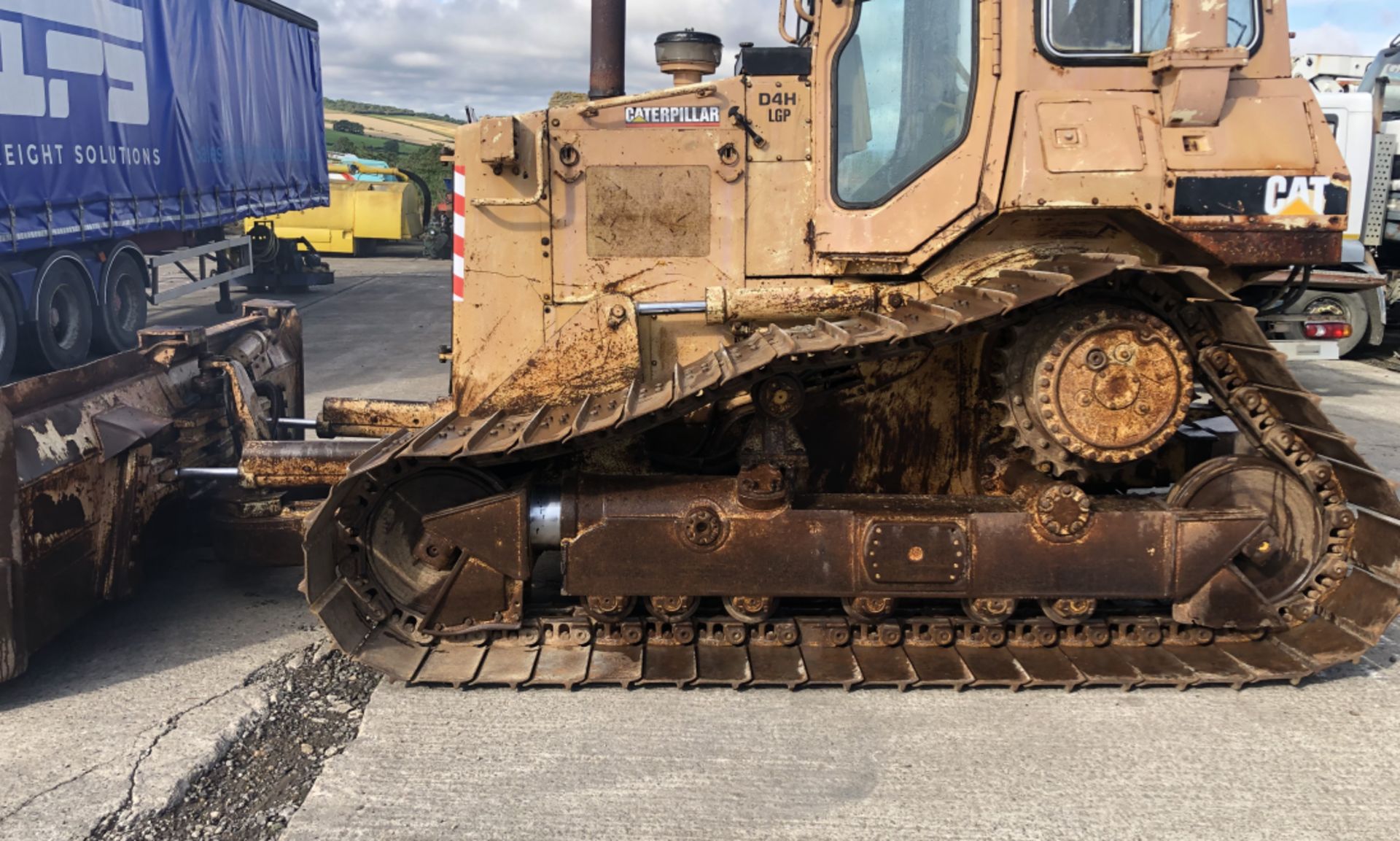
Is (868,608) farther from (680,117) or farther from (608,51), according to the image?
(608,51)

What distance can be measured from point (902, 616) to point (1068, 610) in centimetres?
69

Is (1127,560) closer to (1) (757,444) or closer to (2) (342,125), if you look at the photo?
(1) (757,444)

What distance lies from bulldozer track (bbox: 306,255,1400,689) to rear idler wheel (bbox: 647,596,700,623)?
0.17 ft

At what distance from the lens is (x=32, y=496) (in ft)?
13.4

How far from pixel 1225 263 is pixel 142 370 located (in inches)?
205

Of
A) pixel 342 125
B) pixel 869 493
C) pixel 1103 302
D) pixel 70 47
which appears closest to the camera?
pixel 1103 302

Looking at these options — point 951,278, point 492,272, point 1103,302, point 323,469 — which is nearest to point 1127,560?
point 1103,302

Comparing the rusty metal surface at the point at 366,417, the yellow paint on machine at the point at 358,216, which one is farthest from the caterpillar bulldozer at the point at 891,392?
the yellow paint on machine at the point at 358,216

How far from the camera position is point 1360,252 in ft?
38.2

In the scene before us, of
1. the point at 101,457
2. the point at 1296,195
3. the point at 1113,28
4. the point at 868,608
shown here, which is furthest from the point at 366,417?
the point at 1296,195

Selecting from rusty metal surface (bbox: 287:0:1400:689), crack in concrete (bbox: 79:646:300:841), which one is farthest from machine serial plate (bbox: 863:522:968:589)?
crack in concrete (bbox: 79:646:300:841)

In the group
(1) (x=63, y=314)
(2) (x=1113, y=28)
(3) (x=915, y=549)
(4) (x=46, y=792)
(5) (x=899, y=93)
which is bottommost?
(4) (x=46, y=792)

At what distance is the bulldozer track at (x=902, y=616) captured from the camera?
4000 millimetres

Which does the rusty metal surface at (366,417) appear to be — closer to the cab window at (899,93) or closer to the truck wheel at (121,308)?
the cab window at (899,93)
